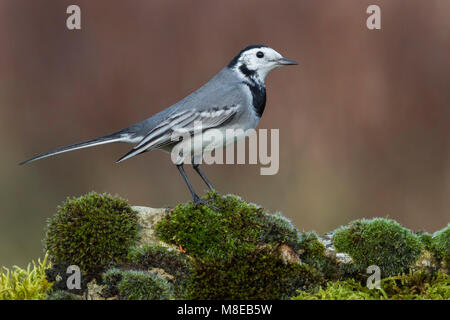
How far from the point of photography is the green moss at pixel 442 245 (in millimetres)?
5129

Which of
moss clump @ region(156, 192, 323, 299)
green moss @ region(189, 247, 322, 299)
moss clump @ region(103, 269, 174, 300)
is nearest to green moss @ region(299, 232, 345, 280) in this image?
moss clump @ region(156, 192, 323, 299)

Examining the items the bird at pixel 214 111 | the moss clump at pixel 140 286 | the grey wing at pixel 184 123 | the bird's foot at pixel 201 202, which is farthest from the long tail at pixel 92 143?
the moss clump at pixel 140 286

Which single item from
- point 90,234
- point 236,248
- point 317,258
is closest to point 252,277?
point 236,248

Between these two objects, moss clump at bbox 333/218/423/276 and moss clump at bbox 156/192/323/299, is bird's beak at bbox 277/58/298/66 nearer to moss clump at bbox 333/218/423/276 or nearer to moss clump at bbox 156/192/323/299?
moss clump at bbox 156/192/323/299

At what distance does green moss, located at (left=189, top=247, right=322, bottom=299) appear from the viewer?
4.37 m

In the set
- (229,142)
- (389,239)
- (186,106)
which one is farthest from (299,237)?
(186,106)

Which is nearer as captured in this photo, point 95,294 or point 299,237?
point 95,294

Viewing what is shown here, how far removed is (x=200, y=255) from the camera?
4828 mm

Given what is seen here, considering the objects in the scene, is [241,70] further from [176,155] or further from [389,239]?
[389,239]

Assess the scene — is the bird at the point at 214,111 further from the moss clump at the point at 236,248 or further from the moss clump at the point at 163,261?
the moss clump at the point at 163,261

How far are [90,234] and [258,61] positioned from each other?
8.15ft

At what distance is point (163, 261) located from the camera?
185 inches
